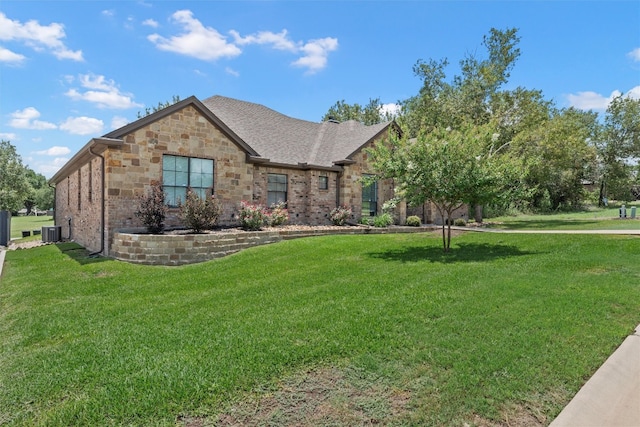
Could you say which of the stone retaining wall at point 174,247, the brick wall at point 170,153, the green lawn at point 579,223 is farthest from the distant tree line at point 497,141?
the brick wall at point 170,153

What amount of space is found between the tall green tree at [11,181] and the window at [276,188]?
40345mm

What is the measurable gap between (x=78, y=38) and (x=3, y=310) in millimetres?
7281

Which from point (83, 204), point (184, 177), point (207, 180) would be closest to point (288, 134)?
point (207, 180)

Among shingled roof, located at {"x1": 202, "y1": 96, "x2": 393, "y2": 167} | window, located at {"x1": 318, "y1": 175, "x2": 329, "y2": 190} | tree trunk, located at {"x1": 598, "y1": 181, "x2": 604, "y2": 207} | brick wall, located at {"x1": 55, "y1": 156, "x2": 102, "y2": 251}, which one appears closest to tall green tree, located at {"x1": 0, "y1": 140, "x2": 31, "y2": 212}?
brick wall, located at {"x1": 55, "y1": 156, "x2": 102, "y2": 251}

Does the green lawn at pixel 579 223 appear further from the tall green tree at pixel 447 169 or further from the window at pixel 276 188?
the window at pixel 276 188

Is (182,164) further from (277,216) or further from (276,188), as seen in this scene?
(276,188)

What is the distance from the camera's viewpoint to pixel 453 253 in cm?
1062

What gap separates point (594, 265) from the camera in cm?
827

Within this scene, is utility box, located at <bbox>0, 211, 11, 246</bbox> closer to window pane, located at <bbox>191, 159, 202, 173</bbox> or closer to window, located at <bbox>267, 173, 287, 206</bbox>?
window pane, located at <bbox>191, 159, 202, 173</bbox>

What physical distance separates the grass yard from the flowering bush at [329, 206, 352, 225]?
29.1 feet

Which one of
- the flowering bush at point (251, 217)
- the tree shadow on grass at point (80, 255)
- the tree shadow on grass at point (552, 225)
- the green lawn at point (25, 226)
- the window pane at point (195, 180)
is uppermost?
the window pane at point (195, 180)

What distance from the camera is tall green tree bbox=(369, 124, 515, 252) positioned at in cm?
972

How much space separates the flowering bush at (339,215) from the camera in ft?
57.8

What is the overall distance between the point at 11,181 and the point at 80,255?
40.9 m
